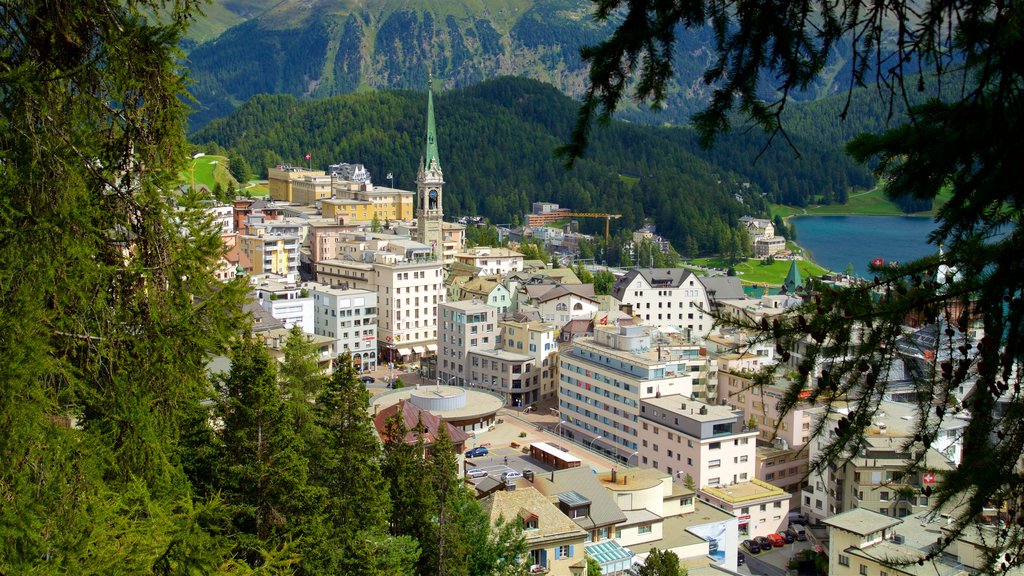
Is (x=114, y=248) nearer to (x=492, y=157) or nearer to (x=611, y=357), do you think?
(x=611, y=357)

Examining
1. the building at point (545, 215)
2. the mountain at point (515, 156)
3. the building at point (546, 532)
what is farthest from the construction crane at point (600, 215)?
the building at point (546, 532)

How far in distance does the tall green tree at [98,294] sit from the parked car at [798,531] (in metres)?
14.4

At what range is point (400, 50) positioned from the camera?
450ft

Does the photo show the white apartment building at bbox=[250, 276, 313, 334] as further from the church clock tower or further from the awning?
the awning

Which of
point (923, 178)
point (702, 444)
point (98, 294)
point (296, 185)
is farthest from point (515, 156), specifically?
point (923, 178)

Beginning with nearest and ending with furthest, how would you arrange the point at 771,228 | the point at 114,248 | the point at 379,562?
the point at 114,248 < the point at 379,562 < the point at 771,228

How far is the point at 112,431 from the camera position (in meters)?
3.08

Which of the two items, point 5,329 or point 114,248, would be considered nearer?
point 5,329

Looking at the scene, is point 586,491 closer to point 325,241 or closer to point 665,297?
point 665,297

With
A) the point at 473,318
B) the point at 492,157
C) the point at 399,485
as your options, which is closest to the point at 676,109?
the point at 492,157

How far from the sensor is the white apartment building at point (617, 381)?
63.7 ft

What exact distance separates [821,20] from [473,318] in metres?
22.6

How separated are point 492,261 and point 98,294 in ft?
108

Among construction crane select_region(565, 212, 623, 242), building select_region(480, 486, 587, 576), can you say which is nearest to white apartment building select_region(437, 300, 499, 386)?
building select_region(480, 486, 587, 576)
